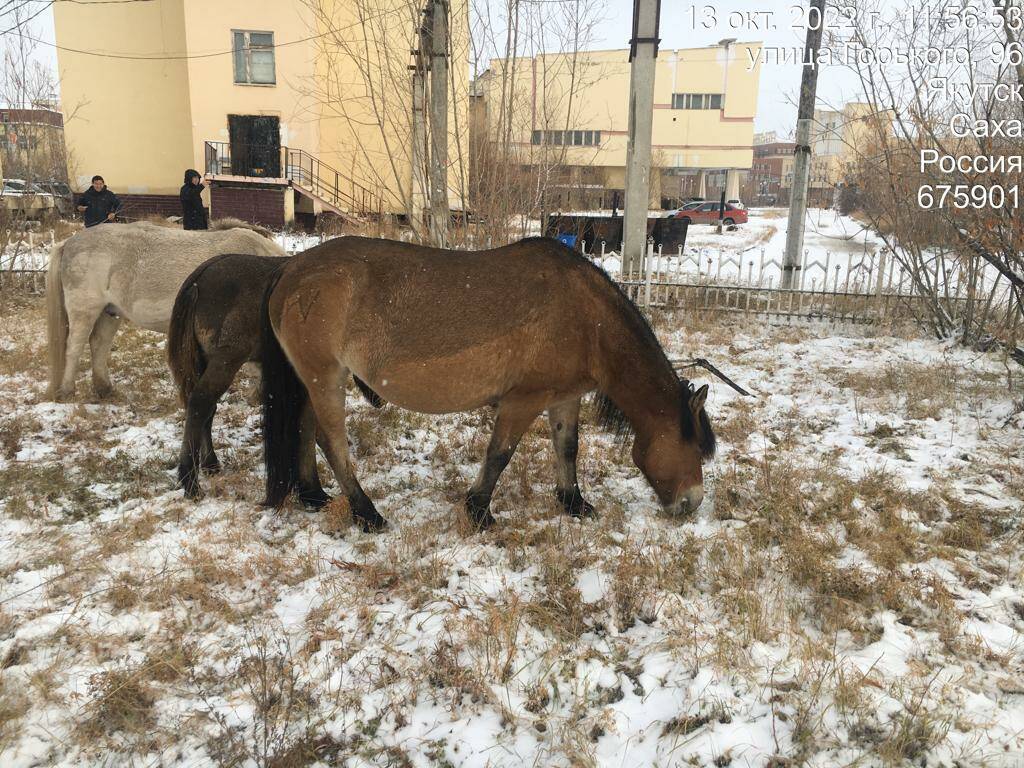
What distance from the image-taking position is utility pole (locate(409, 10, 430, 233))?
6.75m

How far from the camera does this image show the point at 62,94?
79.6 ft

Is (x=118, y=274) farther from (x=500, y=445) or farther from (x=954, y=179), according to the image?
(x=954, y=179)

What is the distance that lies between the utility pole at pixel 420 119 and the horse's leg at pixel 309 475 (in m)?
3.29

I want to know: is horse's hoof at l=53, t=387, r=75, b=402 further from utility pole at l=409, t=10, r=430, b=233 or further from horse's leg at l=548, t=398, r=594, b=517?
horse's leg at l=548, t=398, r=594, b=517

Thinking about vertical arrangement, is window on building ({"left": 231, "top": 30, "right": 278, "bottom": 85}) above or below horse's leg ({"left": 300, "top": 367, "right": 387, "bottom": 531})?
above

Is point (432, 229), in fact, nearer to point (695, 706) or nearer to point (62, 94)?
point (695, 706)

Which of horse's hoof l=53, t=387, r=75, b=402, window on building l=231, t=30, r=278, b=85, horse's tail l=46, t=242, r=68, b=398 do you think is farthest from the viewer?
window on building l=231, t=30, r=278, b=85

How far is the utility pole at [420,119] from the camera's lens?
6.75 meters

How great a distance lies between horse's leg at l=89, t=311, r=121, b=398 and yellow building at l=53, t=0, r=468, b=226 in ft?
48.9

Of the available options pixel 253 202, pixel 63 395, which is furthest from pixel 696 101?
pixel 63 395

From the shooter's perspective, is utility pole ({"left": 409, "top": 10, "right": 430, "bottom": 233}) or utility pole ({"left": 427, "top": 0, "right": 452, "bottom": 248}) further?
utility pole ({"left": 409, "top": 10, "right": 430, "bottom": 233})

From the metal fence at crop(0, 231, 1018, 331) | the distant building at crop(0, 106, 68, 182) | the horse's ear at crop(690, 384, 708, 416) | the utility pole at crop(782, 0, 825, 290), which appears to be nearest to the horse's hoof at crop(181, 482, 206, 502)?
the horse's ear at crop(690, 384, 708, 416)

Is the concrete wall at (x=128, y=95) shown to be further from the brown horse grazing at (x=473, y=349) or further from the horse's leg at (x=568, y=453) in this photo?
the horse's leg at (x=568, y=453)

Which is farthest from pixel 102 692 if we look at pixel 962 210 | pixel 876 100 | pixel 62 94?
pixel 62 94
